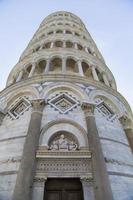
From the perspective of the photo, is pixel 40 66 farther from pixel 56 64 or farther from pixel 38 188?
pixel 38 188

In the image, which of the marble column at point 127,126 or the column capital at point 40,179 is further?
the marble column at point 127,126

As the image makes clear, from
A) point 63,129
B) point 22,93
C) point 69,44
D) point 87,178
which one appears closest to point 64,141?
point 63,129

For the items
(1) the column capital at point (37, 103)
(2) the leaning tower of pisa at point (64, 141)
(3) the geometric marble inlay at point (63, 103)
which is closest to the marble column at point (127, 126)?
(2) the leaning tower of pisa at point (64, 141)

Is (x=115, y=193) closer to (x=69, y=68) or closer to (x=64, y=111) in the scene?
(x=64, y=111)

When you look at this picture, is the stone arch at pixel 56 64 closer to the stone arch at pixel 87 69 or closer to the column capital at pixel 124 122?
the stone arch at pixel 87 69

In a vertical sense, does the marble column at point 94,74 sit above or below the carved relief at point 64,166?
above

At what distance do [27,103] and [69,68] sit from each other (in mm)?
5023

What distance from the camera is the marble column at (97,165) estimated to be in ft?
17.5

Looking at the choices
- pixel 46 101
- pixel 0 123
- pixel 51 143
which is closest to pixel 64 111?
pixel 46 101

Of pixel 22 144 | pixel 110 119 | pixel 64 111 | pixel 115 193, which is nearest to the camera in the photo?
pixel 115 193

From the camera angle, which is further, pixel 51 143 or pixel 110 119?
pixel 110 119

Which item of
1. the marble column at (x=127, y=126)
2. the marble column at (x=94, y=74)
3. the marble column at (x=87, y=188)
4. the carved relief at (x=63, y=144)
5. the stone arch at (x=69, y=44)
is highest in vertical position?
the stone arch at (x=69, y=44)

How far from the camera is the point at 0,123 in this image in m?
8.56

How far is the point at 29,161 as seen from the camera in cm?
600
